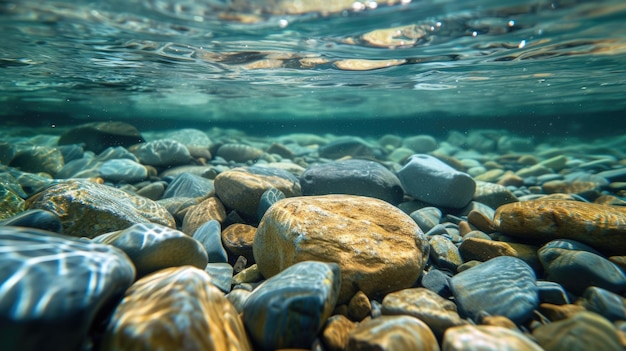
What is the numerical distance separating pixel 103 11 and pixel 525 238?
8219 millimetres

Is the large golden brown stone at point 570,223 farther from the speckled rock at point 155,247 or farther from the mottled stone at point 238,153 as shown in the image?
the mottled stone at point 238,153

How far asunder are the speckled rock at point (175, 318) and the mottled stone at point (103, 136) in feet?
33.1

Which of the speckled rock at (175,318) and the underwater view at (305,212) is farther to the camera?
the underwater view at (305,212)

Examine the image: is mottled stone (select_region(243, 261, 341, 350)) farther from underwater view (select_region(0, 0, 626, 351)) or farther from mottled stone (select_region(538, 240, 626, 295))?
mottled stone (select_region(538, 240, 626, 295))

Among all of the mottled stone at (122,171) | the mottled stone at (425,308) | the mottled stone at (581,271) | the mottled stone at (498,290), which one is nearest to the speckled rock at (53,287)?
the mottled stone at (425,308)

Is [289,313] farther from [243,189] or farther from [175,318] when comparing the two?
[243,189]

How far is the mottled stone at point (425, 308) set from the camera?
7.60ft

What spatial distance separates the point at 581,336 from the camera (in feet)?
6.63

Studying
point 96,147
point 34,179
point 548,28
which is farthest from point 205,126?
point 548,28

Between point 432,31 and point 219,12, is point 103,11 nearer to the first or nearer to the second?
point 219,12

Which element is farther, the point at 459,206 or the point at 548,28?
the point at 548,28

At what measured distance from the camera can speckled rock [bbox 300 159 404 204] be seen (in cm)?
550

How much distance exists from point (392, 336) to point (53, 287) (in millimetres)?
2157

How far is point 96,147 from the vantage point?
10656 millimetres
